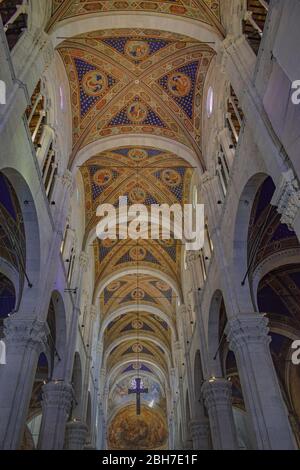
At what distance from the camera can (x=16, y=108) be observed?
26.5 feet

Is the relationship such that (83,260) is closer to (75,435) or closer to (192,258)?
(192,258)

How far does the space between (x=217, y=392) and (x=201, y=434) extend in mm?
3818

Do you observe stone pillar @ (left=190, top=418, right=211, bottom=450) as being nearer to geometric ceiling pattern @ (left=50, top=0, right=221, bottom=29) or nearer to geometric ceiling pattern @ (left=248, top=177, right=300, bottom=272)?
geometric ceiling pattern @ (left=248, top=177, right=300, bottom=272)

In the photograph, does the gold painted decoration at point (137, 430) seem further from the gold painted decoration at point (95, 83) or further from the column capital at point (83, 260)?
the gold painted decoration at point (95, 83)

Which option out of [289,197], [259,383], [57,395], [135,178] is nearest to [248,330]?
[259,383]

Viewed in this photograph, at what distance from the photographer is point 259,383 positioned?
8148 millimetres

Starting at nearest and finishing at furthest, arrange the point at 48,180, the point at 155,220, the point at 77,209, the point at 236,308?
the point at 236,308 < the point at 48,180 < the point at 77,209 < the point at 155,220

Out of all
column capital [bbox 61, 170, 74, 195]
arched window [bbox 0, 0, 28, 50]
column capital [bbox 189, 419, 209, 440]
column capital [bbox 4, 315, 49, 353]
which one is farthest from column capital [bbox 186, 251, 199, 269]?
arched window [bbox 0, 0, 28, 50]

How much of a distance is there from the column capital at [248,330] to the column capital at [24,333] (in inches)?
181

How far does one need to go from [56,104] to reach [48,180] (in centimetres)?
276

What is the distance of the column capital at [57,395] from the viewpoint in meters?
11.7
